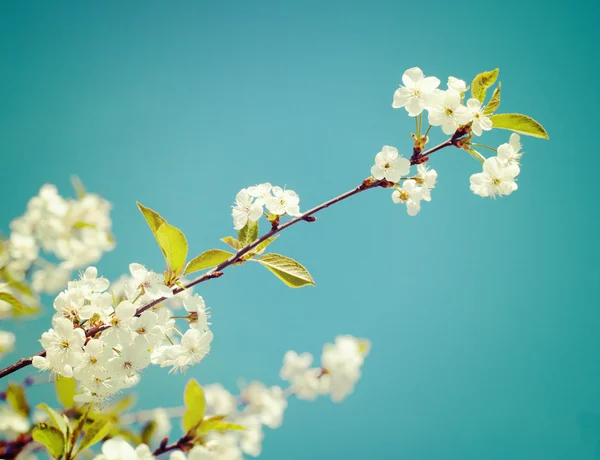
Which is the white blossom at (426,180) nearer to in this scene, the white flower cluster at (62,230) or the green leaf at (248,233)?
the green leaf at (248,233)

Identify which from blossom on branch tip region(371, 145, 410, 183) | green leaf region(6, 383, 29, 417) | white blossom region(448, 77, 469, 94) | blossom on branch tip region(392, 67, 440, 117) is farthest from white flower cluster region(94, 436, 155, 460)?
white blossom region(448, 77, 469, 94)

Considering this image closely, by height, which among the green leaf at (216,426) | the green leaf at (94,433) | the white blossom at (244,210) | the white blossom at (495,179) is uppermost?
the white blossom at (244,210)

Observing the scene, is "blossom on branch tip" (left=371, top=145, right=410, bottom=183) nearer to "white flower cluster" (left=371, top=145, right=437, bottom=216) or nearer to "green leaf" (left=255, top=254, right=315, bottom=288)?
"white flower cluster" (left=371, top=145, right=437, bottom=216)

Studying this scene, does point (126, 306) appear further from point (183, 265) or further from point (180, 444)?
point (180, 444)

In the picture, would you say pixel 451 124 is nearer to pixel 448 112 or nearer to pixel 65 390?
pixel 448 112

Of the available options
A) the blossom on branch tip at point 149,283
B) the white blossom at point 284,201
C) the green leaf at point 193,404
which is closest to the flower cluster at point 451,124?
the white blossom at point 284,201
